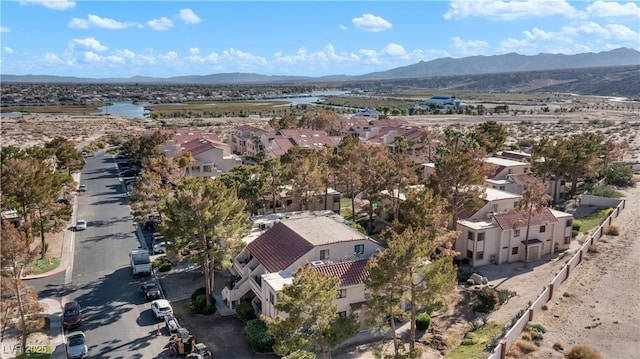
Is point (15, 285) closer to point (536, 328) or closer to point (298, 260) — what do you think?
point (298, 260)

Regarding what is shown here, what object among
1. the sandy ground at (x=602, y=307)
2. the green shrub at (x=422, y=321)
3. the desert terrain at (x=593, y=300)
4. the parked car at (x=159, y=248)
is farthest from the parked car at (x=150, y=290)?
the sandy ground at (x=602, y=307)

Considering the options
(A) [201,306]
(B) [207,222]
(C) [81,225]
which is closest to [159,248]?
(C) [81,225]

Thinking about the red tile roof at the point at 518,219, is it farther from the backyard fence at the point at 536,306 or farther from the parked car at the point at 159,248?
the parked car at the point at 159,248

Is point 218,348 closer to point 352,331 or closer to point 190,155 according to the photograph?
point 352,331

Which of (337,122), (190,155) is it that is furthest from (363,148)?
(337,122)

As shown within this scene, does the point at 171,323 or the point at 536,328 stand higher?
the point at 536,328

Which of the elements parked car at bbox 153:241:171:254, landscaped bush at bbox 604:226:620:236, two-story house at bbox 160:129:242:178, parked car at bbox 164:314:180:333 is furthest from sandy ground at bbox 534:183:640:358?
two-story house at bbox 160:129:242:178
